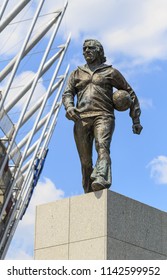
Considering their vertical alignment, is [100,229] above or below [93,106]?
below

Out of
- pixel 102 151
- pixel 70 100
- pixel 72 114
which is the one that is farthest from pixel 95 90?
pixel 102 151

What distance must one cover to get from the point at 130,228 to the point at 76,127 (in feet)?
7.02

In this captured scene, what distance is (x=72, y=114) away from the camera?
47.2 feet

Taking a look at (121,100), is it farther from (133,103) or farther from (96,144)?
(96,144)

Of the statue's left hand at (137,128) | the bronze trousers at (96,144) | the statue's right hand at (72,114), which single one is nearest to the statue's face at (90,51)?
the statue's right hand at (72,114)

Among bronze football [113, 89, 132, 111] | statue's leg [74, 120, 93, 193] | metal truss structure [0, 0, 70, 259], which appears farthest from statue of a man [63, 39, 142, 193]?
metal truss structure [0, 0, 70, 259]

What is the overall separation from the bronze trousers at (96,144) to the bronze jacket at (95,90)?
0.50ft

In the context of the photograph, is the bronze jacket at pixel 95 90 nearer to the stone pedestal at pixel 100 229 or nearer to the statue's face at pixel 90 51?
the statue's face at pixel 90 51

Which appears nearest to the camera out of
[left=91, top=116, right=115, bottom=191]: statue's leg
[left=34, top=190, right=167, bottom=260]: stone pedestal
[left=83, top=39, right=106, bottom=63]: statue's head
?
[left=34, top=190, right=167, bottom=260]: stone pedestal

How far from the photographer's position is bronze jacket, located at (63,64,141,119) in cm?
1452

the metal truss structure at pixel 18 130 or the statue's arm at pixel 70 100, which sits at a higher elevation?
the metal truss structure at pixel 18 130

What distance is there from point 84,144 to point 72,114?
59 centimetres

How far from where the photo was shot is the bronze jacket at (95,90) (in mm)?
14523

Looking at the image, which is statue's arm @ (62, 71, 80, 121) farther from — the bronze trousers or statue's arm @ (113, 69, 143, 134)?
statue's arm @ (113, 69, 143, 134)
